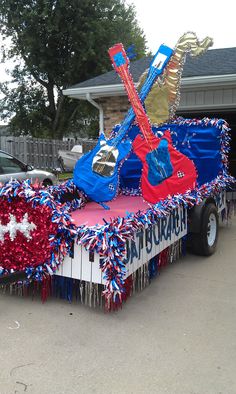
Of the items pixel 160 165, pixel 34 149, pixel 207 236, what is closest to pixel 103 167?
pixel 160 165

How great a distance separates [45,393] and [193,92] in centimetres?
775

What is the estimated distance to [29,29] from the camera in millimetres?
21922

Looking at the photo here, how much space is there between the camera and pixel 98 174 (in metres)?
4.66

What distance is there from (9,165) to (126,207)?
4.15 m

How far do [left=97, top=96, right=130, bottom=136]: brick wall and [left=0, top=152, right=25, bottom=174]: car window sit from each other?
8.00ft

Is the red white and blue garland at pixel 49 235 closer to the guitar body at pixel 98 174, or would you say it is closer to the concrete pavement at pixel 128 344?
the concrete pavement at pixel 128 344

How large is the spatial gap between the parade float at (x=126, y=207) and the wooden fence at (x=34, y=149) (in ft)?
40.5

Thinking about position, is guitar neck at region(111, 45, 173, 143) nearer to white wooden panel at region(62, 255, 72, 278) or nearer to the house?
white wooden panel at region(62, 255, 72, 278)

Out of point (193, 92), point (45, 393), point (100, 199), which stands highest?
point (193, 92)

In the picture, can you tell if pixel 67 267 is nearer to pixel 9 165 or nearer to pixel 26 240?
pixel 26 240

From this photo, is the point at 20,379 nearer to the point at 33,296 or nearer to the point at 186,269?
the point at 33,296

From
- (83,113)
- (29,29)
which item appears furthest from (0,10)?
(83,113)

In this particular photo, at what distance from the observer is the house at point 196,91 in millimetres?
8294

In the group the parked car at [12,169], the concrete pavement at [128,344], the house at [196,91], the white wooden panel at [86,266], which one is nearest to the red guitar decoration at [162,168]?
the concrete pavement at [128,344]
